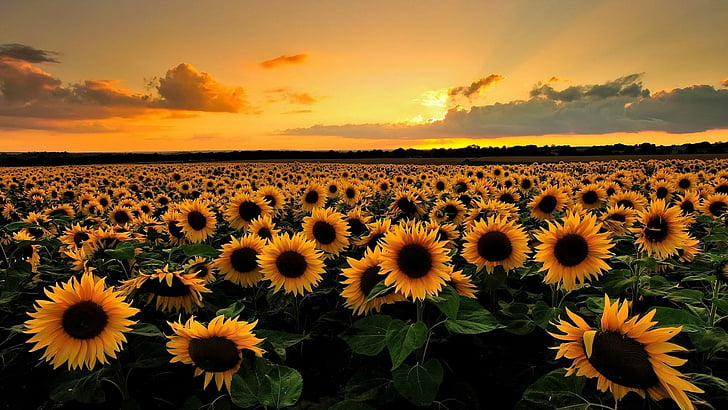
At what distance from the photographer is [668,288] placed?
3303mm

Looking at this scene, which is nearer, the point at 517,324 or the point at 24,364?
the point at 517,324

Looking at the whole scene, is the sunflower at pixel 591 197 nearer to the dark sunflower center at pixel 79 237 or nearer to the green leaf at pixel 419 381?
the green leaf at pixel 419 381

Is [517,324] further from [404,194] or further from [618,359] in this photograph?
[404,194]

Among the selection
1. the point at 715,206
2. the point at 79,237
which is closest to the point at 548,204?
the point at 715,206

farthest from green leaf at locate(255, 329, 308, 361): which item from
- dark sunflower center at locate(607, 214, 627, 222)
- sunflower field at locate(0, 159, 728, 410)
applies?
dark sunflower center at locate(607, 214, 627, 222)

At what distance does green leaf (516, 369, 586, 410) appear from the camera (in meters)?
2.16

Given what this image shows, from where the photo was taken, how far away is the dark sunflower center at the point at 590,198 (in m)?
8.36

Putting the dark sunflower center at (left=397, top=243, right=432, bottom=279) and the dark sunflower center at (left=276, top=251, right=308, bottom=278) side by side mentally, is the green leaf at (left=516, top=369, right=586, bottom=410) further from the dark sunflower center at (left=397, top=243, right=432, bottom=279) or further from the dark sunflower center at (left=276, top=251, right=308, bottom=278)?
the dark sunflower center at (left=276, top=251, right=308, bottom=278)

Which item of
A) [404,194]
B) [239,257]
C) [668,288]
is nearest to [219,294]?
[239,257]

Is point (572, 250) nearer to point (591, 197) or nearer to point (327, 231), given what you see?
point (327, 231)

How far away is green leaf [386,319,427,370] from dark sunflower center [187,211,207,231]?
14.0 feet

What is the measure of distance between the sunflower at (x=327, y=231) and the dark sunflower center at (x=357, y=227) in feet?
2.27

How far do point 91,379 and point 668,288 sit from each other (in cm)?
425

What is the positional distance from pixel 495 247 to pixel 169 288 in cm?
273
